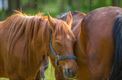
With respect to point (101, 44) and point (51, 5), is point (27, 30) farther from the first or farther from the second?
point (51, 5)

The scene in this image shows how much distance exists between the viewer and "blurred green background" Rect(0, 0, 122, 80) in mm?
18834

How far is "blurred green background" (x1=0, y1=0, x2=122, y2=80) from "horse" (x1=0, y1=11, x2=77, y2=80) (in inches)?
420

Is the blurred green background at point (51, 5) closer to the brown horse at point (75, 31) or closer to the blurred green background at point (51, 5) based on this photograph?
the blurred green background at point (51, 5)

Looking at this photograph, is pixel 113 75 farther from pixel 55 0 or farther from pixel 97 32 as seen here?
pixel 55 0

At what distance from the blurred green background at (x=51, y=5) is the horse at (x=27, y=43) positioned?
10.7 meters

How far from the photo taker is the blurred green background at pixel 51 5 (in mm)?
18834

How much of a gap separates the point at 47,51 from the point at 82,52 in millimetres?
430

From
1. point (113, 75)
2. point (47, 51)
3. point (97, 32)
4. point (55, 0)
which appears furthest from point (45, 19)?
point (55, 0)

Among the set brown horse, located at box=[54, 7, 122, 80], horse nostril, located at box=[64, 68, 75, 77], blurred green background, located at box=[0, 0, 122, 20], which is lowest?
blurred green background, located at box=[0, 0, 122, 20]

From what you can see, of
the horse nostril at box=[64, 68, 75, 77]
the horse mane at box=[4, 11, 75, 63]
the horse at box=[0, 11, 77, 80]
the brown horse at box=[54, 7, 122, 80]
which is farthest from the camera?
the horse mane at box=[4, 11, 75, 63]

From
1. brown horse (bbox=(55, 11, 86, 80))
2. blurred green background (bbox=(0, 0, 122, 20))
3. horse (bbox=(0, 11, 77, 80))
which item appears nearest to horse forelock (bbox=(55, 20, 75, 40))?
horse (bbox=(0, 11, 77, 80))

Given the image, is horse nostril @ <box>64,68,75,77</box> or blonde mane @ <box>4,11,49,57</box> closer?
horse nostril @ <box>64,68,75,77</box>

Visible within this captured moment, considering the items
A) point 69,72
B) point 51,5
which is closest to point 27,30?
point 69,72

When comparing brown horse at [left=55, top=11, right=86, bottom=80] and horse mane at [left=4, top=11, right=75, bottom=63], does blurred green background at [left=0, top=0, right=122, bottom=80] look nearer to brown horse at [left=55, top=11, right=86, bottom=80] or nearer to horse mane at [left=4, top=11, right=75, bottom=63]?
brown horse at [left=55, top=11, right=86, bottom=80]
